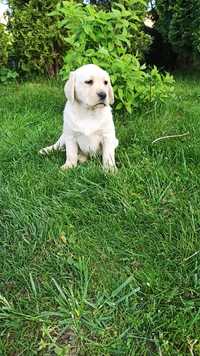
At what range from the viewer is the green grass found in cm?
218

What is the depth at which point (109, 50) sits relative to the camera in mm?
4504

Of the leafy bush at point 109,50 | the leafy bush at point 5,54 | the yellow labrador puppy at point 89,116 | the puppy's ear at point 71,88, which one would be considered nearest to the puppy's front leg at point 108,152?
the yellow labrador puppy at point 89,116

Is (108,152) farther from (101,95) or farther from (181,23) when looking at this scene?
(181,23)

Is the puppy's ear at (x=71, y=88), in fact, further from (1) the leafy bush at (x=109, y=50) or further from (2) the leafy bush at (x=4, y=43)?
(2) the leafy bush at (x=4, y=43)

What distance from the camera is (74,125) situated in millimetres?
3518

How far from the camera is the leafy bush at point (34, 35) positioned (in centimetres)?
612

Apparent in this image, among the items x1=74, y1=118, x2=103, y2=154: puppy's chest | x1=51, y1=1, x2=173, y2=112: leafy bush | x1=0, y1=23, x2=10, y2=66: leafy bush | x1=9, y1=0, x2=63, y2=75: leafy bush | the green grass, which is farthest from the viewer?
x1=0, y1=23, x2=10, y2=66: leafy bush

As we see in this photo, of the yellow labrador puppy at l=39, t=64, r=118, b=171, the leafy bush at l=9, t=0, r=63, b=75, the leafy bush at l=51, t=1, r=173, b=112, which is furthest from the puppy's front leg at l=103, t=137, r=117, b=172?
the leafy bush at l=9, t=0, r=63, b=75

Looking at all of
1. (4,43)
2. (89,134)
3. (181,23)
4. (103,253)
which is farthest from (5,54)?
(103,253)

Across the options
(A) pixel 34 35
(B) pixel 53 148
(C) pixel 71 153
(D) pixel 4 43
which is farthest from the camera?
(D) pixel 4 43

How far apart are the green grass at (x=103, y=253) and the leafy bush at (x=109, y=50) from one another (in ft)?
2.41

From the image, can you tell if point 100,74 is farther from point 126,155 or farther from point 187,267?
point 187,267

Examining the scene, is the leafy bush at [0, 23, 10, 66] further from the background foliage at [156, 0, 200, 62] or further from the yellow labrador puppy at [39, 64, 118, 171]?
the yellow labrador puppy at [39, 64, 118, 171]

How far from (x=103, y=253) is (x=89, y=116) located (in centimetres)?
120
